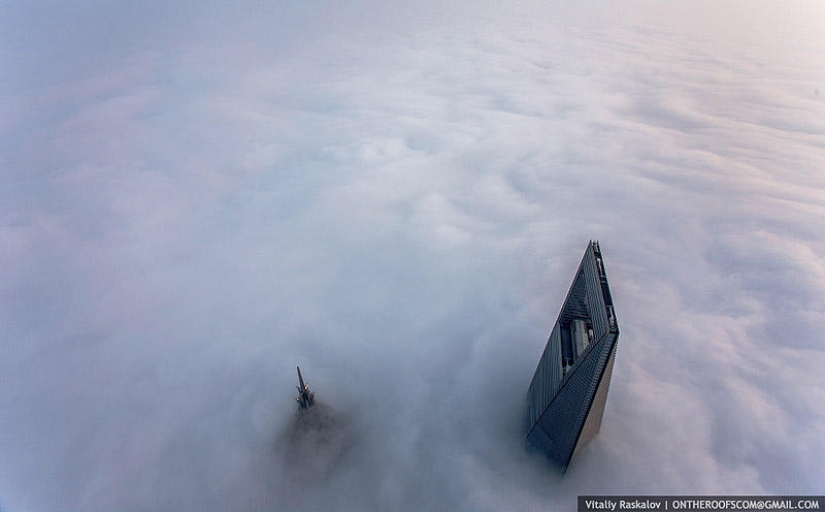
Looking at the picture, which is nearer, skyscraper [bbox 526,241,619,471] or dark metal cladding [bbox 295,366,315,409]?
skyscraper [bbox 526,241,619,471]

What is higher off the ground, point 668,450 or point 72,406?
point 668,450

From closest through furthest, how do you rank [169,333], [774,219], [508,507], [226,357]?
1. [508,507]
2. [226,357]
3. [169,333]
4. [774,219]

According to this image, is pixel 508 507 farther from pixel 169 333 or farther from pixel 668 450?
pixel 169 333

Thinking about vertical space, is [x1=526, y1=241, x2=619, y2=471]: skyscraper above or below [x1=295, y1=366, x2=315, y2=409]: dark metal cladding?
above

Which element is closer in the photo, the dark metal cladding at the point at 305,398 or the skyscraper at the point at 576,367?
the skyscraper at the point at 576,367

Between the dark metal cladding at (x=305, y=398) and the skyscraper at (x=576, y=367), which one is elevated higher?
the skyscraper at (x=576, y=367)

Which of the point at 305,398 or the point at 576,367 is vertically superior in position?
the point at 576,367

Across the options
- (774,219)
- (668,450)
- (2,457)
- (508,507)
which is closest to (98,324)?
(2,457)

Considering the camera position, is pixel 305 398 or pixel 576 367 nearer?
pixel 576 367
